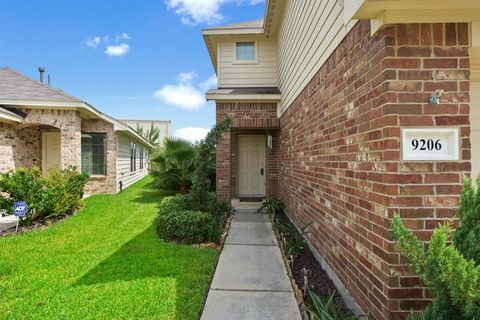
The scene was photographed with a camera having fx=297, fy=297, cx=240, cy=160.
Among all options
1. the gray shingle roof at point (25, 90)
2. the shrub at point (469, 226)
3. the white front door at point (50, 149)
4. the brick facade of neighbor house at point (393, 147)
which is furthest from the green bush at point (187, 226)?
the white front door at point (50, 149)

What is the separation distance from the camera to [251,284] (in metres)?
3.73

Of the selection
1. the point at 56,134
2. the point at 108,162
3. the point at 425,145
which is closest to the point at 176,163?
the point at 108,162

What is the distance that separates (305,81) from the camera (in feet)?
17.0

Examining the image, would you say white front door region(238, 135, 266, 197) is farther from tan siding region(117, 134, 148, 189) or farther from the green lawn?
tan siding region(117, 134, 148, 189)

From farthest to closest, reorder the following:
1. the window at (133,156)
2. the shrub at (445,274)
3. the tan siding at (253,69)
A: the window at (133,156) → the tan siding at (253,69) → the shrub at (445,274)

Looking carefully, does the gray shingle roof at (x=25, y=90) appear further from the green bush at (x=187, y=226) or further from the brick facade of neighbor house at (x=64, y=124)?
the green bush at (x=187, y=226)

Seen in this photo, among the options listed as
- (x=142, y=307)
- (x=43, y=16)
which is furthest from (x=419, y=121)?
(x=43, y=16)

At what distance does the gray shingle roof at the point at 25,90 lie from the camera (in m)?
9.92

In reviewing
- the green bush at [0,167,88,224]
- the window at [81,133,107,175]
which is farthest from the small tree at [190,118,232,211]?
the window at [81,133,107,175]

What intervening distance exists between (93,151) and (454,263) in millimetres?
12326

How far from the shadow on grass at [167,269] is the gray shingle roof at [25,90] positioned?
709 centimetres

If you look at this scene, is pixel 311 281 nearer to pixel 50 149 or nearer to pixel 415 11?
pixel 415 11

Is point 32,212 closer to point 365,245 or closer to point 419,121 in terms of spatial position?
point 365,245

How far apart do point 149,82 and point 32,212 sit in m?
21.8
